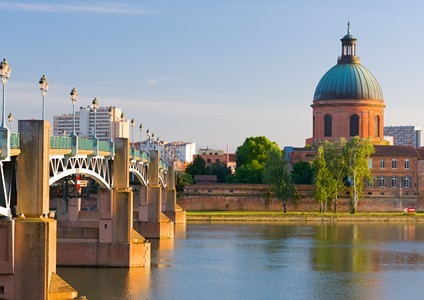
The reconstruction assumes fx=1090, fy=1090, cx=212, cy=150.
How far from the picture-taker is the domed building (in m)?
133

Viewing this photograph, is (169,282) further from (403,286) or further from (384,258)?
(384,258)

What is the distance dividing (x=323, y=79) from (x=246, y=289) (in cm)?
8501

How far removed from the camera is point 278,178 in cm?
12006

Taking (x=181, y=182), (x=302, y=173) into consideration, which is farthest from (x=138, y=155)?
(x=302, y=173)

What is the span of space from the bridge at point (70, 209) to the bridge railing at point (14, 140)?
0.04 m

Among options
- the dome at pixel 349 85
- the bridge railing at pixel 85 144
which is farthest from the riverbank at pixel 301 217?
the bridge railing at pixel 85 144

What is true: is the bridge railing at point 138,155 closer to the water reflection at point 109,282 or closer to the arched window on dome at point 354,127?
the water reflection at point 109,282

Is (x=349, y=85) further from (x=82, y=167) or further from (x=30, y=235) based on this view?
(x=30, y=235)

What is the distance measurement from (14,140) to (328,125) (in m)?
99.4

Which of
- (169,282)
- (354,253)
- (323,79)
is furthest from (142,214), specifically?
(323,79)

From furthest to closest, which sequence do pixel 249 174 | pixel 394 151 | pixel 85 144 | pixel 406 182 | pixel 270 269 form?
pixel 249 174 → pixel 394 151 → pixel 406 182 → pixel 270 269 → pixel 85 144

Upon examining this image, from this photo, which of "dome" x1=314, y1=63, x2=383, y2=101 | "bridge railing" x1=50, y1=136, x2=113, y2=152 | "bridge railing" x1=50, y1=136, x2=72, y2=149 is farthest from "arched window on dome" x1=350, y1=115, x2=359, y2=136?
"bridge railing" x1=50, y1=136, x2=72, y2=149

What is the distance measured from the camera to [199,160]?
158 m

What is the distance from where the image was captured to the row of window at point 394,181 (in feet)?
414
